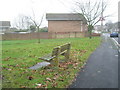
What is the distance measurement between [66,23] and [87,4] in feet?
60.8

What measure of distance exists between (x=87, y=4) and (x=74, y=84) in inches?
925

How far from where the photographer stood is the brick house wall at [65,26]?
143ft

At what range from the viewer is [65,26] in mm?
44219

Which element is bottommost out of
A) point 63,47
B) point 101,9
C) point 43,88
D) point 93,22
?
point 43,88

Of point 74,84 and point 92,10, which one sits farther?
point 92,10

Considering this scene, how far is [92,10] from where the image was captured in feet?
89.0

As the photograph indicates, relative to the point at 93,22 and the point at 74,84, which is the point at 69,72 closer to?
the point at 74,84

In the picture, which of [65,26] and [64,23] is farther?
[64,23]

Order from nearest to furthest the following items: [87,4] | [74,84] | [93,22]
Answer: [74,84], [87,4], [93,22]

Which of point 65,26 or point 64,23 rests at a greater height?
point 64,23

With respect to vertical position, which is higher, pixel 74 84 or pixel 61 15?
pixel 61 15

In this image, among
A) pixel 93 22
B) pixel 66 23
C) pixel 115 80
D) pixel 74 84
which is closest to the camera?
pixel 74 84

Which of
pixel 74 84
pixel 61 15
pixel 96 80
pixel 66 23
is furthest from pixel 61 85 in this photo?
pixel 61 15

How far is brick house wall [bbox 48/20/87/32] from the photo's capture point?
143 ft
